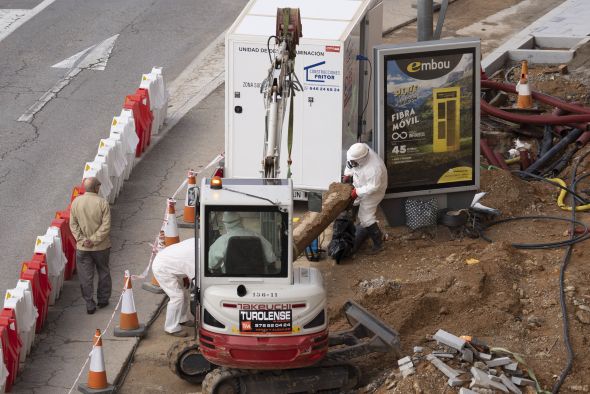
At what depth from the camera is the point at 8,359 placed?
46.0ft

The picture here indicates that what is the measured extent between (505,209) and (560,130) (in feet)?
10.8

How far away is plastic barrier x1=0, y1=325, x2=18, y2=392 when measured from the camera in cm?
1385

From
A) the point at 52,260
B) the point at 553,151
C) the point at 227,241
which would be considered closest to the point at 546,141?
the point at 553,151

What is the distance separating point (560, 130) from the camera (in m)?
21.0

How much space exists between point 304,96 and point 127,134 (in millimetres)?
3085

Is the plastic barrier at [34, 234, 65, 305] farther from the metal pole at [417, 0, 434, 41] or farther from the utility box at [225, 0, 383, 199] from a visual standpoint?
the metal pole at [417, 0, 434, 41]

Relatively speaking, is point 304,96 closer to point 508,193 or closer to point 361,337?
point 508,193

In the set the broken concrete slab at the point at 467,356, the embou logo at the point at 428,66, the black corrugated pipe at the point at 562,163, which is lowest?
the broken concrete slab at the point at 467,356

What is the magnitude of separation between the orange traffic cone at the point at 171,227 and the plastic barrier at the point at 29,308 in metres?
2.54

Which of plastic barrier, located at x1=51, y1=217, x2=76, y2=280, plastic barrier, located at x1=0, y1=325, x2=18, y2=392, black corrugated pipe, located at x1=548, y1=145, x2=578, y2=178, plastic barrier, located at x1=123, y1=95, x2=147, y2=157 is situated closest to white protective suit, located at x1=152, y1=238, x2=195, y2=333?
plastic barrier, located at x1=0, y1=325, x2=18, y2=392

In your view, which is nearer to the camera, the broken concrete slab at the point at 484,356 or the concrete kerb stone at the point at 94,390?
the broken concrete slab at the point at 484,356

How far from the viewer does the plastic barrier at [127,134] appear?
1923 cm

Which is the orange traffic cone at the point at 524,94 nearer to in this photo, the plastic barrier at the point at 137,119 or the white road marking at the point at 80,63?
the plastic barrier at the point at 137,119

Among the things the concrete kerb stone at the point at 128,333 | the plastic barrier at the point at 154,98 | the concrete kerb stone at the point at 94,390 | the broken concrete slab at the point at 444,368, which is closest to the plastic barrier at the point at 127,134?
the plastic barrier at the point at 154,98
